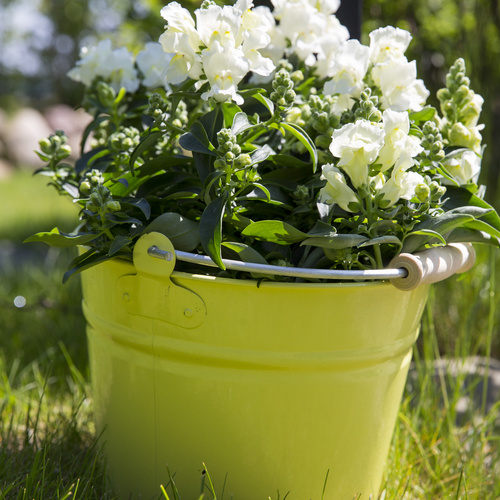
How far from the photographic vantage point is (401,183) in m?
1.04

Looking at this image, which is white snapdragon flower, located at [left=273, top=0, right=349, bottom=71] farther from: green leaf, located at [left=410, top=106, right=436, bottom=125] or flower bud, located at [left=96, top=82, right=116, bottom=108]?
flower bud, located at [left=96, top=82, right=116, bottom=108]

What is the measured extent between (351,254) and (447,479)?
30.2 inches

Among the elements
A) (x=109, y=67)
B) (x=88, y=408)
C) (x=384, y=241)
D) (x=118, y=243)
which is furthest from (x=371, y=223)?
(x=88, y=408)

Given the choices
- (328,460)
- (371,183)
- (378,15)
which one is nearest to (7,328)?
(328,460)

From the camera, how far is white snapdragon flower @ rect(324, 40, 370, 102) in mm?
1167

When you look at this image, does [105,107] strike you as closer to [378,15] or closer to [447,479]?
[447,479]

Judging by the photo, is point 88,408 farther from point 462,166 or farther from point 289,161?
point 462,166

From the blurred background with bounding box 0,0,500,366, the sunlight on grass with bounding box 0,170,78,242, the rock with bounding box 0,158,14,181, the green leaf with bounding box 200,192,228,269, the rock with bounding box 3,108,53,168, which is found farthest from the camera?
the rock with bounding box 3,108,53,168

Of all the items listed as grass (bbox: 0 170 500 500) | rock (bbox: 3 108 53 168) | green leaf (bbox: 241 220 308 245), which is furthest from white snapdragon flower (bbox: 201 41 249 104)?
rock (bbox: 3 108 53 168)

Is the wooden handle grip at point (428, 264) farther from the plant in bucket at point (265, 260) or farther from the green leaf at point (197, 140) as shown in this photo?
the green leaf at point (197, 140)

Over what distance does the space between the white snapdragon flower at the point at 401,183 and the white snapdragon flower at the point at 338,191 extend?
51 mm

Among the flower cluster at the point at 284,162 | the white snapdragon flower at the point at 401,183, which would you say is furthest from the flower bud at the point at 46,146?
the white snapdragon flower at the point at 401,183

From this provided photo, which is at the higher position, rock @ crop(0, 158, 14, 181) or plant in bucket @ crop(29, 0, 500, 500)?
plant in bucket @ crop(29, 0, 500, 500)

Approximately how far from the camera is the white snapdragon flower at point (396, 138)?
103cm
